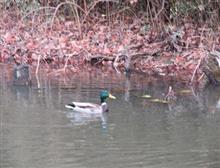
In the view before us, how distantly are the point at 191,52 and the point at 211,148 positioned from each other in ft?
28.1

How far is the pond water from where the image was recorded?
33.9 feet

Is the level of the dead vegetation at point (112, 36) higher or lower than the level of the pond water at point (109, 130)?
higher

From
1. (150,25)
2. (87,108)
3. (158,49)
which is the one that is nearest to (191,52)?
(158,49)

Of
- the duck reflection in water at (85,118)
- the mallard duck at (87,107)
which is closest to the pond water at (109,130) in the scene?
the duck reflection in water at (85,118)

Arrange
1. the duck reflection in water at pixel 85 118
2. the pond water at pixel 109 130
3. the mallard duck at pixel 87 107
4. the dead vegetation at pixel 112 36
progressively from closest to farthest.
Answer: the pond water at pixel 109 130 < the duck reflection in water at pixel 85 118 < the mallard duck at pixel 87 107 < the dead vegetation at pixel 112 36

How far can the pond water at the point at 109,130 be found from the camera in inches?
406

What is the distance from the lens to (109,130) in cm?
1201

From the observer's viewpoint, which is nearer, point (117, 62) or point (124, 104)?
point (124, 104)

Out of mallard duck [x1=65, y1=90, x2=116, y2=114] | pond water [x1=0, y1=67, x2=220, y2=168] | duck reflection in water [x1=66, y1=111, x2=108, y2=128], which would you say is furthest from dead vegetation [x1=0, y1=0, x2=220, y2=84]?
duck reflection in water [x1=66, y1=111, x2=108, y2=128]

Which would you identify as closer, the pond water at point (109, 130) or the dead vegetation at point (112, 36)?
the pond water at point (109, 130)

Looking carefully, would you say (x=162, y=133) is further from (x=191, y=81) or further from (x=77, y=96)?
(x=191, y=81)

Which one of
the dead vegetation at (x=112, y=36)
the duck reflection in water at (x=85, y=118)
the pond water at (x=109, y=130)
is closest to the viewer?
the pond water at (x=109, y=130)

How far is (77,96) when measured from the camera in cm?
1480

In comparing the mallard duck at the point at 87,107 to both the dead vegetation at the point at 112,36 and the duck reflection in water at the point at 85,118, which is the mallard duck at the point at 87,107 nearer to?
the duck reflection in water at the point at 85,118
